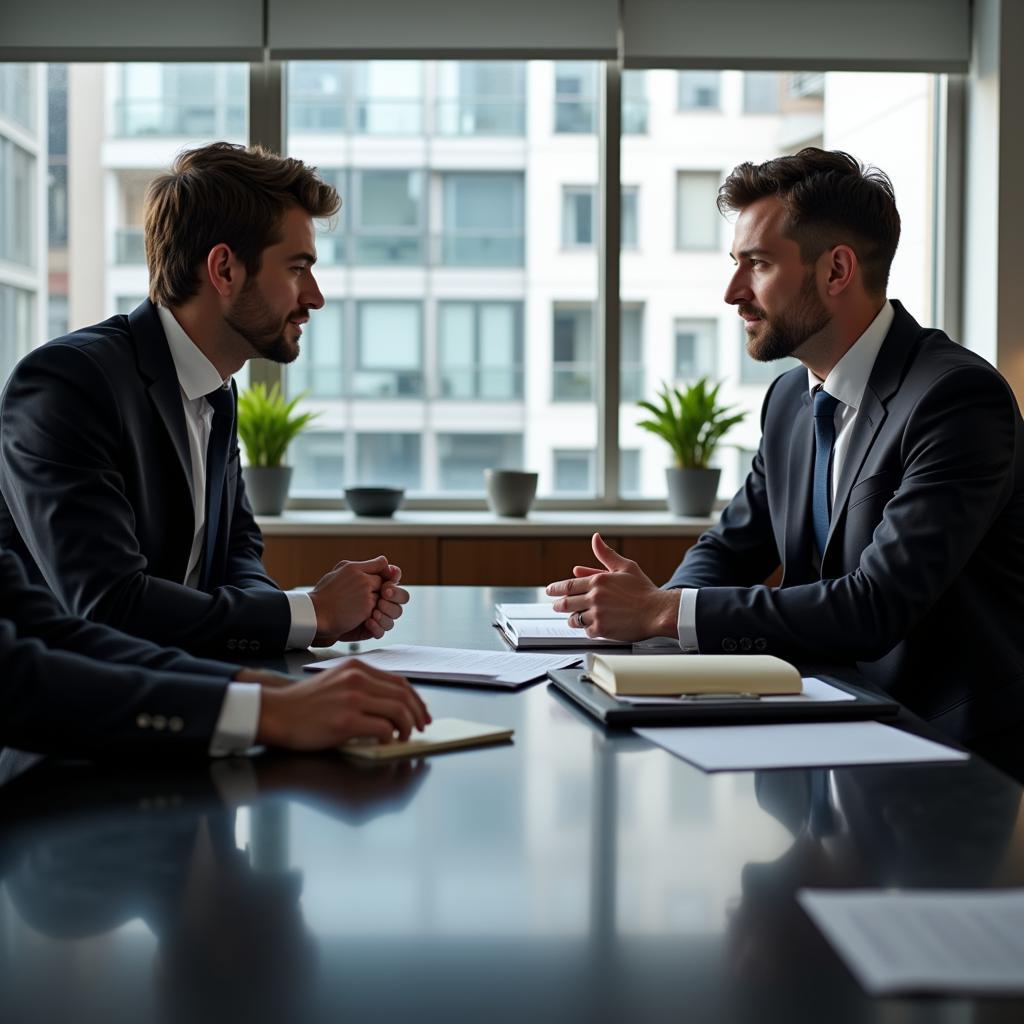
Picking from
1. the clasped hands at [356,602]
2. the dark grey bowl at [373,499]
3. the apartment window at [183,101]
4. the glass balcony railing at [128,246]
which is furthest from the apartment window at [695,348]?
the clasped hands at [356,602]

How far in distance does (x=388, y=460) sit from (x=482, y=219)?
3.32 ft

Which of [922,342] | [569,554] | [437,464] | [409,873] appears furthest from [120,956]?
[437,464]

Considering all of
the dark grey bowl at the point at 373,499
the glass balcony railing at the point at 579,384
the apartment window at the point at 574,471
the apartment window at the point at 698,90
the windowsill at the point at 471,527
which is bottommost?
the windowsill at the point at 471,527

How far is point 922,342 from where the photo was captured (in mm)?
2150

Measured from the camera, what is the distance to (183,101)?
15.0ft

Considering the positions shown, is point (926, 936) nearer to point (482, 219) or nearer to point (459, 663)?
point (459, 663)

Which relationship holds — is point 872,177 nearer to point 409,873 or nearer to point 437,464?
point 409,873

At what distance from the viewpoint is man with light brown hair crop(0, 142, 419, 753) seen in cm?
174

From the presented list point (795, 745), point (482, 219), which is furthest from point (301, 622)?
point (482, 219)

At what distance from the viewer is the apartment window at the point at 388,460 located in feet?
15.4

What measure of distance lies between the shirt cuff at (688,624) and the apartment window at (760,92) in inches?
133

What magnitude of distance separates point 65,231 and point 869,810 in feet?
14.3

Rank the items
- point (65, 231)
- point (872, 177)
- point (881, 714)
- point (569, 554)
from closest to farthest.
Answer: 1. point (881, 714)
2. point (872, 177)
3. point (569, 554)
4. point (65, 231)

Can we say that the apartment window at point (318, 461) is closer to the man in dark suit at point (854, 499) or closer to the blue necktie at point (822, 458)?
the man in dark suit at point (854, 499)
